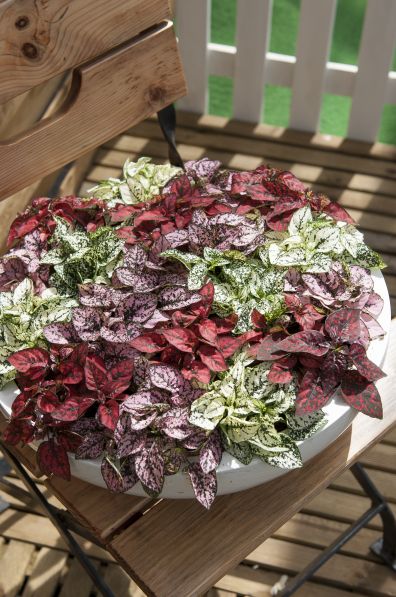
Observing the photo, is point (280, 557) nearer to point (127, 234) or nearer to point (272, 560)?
point (272, 560)

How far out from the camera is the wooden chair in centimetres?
119

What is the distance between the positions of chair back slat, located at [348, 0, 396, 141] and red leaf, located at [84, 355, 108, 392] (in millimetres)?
1812

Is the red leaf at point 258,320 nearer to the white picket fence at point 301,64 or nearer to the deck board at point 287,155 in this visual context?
the deck board at point 287,155

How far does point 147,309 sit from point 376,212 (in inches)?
59.7

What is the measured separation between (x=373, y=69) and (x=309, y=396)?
1.81 meters

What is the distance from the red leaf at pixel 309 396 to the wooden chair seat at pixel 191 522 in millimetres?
214

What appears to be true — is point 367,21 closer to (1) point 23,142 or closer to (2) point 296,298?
(1) point 23,142

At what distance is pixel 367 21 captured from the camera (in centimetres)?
251

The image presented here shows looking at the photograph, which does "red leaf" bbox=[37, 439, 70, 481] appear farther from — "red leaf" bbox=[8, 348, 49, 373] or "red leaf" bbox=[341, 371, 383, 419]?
"red leaf" bbox=[341, 371, 383, 419]

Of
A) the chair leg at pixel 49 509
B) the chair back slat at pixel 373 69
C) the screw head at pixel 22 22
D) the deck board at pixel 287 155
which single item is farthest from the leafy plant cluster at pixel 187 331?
the chair back slat at pixel 373 69

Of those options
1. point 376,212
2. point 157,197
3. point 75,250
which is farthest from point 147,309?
point 376,212

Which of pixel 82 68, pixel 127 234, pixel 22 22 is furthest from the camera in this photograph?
pixel 82 68

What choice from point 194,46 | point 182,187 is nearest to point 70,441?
point 182,187

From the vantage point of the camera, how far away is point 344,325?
1.13 meters
